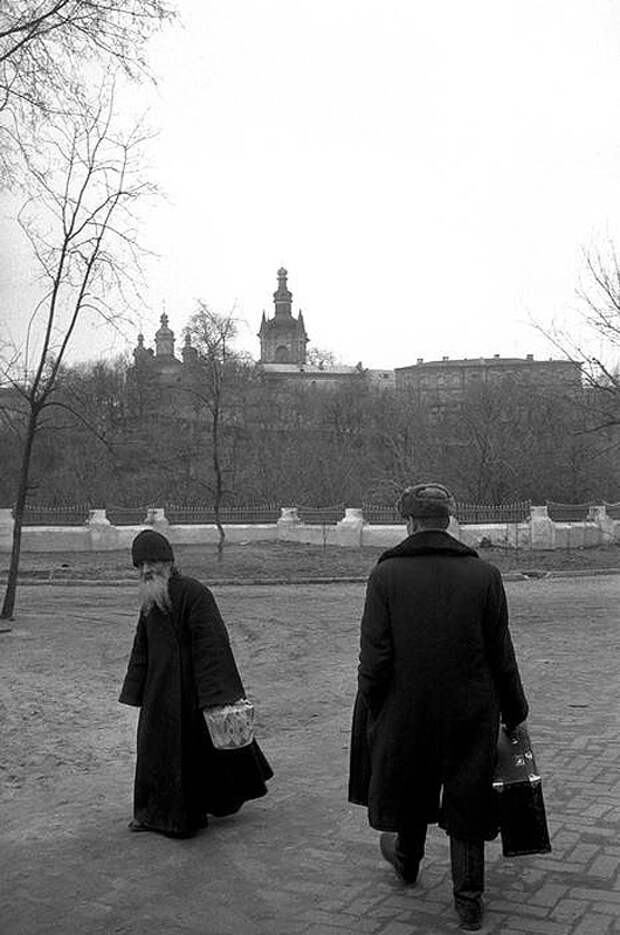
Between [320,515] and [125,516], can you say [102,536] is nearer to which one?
[125,516]

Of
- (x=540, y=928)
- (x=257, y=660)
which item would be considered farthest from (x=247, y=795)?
(x=257, y=660)

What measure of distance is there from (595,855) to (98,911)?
2301 millimetres

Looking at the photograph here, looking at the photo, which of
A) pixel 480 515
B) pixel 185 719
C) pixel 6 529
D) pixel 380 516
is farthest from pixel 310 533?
pixel 185 719

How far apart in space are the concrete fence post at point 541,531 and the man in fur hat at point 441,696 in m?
27.4

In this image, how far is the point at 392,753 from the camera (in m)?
4.46

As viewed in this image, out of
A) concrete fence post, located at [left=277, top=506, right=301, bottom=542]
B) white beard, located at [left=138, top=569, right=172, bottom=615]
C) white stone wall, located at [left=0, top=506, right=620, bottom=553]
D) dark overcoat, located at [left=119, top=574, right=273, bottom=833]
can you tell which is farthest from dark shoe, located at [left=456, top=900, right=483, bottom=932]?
concrete fence post, located at [left=277, top=506, right=301, bottom=542]

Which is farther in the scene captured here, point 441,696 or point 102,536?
point 102,536

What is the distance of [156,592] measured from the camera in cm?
577

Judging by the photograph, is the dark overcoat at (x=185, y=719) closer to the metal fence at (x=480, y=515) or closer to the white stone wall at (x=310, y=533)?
the white stone wall at (x=310, y=533)

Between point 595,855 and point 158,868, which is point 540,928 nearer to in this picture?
point 595,855

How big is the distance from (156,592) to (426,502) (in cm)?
175

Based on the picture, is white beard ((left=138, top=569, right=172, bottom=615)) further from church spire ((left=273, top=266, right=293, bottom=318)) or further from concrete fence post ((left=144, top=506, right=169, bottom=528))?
church spire ((left=273, top=266, right=293, bottom=318))

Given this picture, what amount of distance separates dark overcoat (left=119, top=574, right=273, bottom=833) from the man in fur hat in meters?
1.29

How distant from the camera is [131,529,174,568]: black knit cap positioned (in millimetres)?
5805
